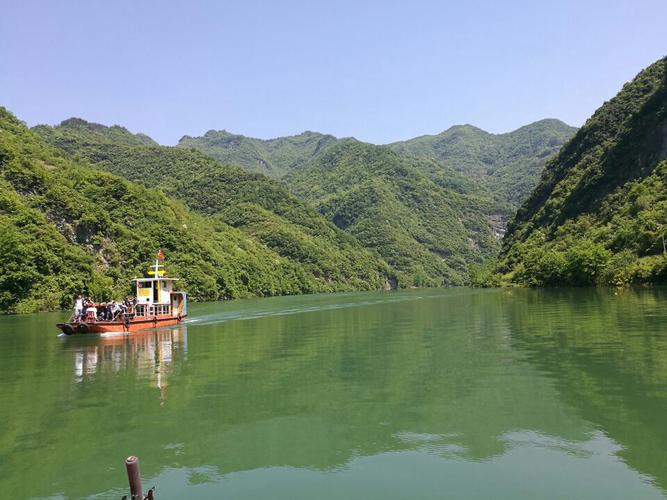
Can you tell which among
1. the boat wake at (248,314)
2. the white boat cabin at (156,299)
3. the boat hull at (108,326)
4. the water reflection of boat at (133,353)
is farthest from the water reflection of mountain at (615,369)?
the white boat cabin at (156,299)

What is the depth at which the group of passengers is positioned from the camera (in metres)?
47.5

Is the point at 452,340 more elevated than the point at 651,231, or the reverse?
the point at 651,231

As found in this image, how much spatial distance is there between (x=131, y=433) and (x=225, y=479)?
5013mm

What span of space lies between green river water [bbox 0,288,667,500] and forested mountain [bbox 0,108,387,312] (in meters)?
68.1

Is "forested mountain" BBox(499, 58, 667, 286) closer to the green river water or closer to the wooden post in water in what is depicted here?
the green river water

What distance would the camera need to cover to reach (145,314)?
52812 mm

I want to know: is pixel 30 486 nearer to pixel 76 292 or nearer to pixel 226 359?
pixel 226 359

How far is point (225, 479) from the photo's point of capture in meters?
12.4

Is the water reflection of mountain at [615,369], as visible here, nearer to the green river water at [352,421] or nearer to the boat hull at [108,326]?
the green river water at [352,421]

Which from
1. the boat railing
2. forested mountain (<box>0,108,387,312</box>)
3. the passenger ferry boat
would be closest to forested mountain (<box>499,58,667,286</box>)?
the passenger ferry boat

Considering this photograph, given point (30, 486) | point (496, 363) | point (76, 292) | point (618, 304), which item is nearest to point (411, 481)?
point (30, 486)

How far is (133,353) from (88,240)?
3732 inches

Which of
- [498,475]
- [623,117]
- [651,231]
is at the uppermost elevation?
[623,117]

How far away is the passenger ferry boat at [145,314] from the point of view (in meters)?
45.6
